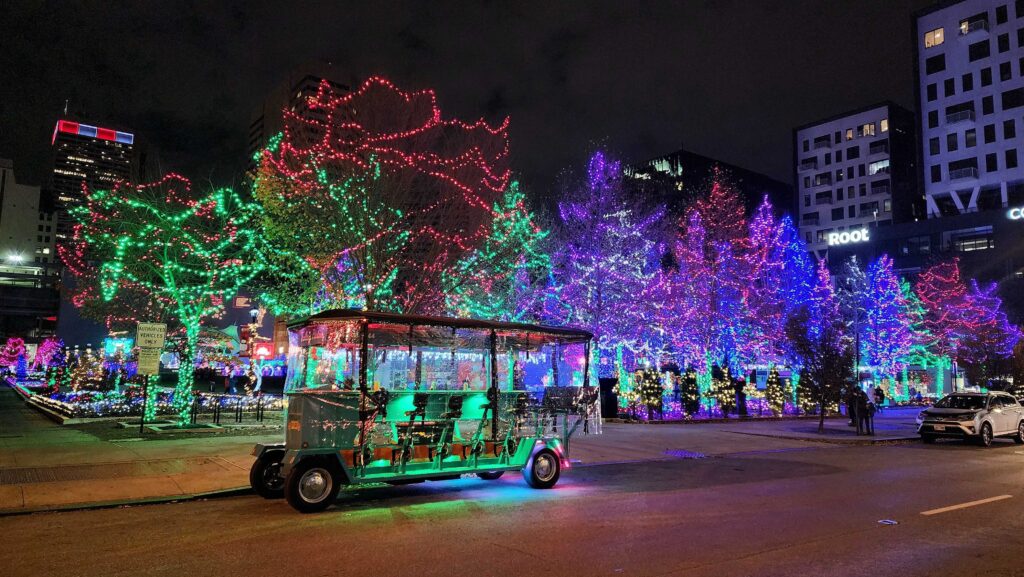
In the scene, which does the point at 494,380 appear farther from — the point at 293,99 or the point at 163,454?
the point at 293,99

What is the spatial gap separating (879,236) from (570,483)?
235ft

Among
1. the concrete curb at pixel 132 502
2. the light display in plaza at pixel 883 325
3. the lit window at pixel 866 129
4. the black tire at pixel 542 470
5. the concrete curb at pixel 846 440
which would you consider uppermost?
the lit window at pixel 866 129

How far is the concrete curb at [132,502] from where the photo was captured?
8.73 meters

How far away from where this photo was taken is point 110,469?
11.6 m

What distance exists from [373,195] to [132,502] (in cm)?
1013

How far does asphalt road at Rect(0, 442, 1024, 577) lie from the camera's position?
625 cm

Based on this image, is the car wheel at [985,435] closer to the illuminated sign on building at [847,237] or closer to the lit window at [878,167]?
the illuminated sign on building at [847,237]

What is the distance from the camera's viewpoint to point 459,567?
243 inches

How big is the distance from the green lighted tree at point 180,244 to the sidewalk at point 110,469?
4.23m

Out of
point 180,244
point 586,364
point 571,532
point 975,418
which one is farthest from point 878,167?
point 571,532

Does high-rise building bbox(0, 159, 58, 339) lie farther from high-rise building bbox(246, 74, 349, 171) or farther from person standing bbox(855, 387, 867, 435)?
person standing bbox(855, 387, 867, 435)

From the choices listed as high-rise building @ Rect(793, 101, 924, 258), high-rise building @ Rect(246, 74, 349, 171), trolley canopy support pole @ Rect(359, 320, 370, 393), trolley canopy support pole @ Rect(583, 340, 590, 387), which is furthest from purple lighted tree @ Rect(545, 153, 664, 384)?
high-rise building @ Rect(793, 101, 924, 258)

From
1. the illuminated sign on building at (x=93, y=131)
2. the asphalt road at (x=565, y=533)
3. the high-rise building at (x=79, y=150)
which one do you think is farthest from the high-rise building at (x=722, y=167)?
the illuminated sign on building at (x=93, y=131)

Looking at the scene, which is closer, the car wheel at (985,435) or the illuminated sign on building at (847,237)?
the car wheel at (985,435)
